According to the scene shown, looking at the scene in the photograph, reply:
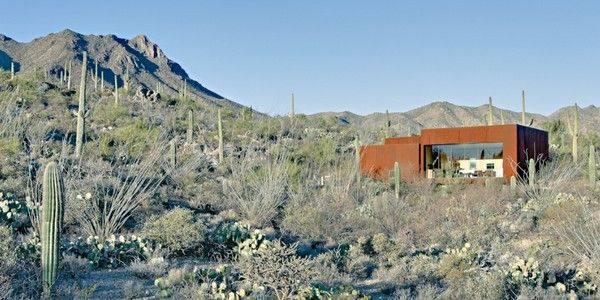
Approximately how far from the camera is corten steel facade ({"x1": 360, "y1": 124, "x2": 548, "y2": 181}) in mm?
27500

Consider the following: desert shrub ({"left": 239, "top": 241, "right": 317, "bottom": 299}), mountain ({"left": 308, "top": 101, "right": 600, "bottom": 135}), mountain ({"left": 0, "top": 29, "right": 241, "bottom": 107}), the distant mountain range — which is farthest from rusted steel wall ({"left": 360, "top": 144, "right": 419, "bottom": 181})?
mountain ({"left": 308, "top": 101, "right": 600, "bottom": 135})

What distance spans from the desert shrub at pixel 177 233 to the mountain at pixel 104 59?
4943 centimetres

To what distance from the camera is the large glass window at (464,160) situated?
2809 centimetres

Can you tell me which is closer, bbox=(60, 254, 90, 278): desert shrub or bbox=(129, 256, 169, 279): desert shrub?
bbox=(60, 254, 90, 278): desert shrub

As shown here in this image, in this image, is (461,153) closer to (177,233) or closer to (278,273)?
(177,233)

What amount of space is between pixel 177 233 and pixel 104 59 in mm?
66943

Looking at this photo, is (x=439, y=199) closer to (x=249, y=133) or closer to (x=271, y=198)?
(x=271, y=198)

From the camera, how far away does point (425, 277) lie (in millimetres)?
11281

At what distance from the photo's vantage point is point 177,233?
12.0 m

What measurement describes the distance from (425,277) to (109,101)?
3236cm

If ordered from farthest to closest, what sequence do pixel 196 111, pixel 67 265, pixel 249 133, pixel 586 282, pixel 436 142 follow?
pixel 196 111 → pixel 249 133 → pixel 436 142 → pixel 586 282 → pixel 67 265

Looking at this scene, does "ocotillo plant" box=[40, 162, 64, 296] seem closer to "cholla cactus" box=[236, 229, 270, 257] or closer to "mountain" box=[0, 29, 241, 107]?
"cholla cactus" box=[236, 229, 270, 257]

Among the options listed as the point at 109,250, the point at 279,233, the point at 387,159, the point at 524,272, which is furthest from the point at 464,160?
the point at 109,250

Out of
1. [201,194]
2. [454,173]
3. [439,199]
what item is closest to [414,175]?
[454,173]
